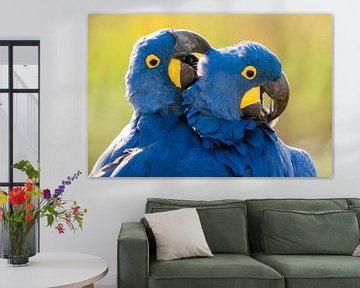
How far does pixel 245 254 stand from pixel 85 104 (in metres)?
1.77

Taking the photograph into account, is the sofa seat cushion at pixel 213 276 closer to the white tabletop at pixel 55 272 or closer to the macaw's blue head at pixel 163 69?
the white tabletop at pixel 55 272

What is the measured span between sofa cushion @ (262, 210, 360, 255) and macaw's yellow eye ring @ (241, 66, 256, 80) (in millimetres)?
1129

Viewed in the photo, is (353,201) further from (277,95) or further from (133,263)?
(133,263)

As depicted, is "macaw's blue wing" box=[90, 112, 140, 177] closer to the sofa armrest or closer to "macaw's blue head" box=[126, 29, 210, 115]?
"macaw's blue head" box=[126, 29, 210, 115]

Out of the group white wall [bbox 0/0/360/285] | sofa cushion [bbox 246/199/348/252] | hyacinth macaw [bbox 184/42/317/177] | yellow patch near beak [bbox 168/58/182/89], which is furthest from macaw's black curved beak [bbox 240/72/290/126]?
sofa cushion [bbox 246/199/348/252]

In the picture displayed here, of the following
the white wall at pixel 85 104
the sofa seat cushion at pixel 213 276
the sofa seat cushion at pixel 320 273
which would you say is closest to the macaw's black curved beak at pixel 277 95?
the white wall at pixel 85 104

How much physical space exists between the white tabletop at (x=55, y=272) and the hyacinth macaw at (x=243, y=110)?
5.13 feet

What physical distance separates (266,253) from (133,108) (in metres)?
1.57

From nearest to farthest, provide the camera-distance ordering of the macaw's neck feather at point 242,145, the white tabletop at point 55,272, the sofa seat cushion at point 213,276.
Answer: the white tabletop at point 55,272
the sofa seat cushion at point 213,276
the macaw's neck feather at point 242,145

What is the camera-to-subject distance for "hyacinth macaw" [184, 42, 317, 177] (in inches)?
187

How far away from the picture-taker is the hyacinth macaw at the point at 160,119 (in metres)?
4.75

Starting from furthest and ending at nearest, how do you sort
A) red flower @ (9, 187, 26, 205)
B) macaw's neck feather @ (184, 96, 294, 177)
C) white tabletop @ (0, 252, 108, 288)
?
macaw's neck feather @ (184, 96, 294, 177) < red flower @ (9, 187, 26, 205) < white tabletop @ (0, 252, 108, 288)

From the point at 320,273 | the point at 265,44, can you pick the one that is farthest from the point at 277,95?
the point at 320,273

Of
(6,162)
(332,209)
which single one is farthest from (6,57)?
(332,209)
